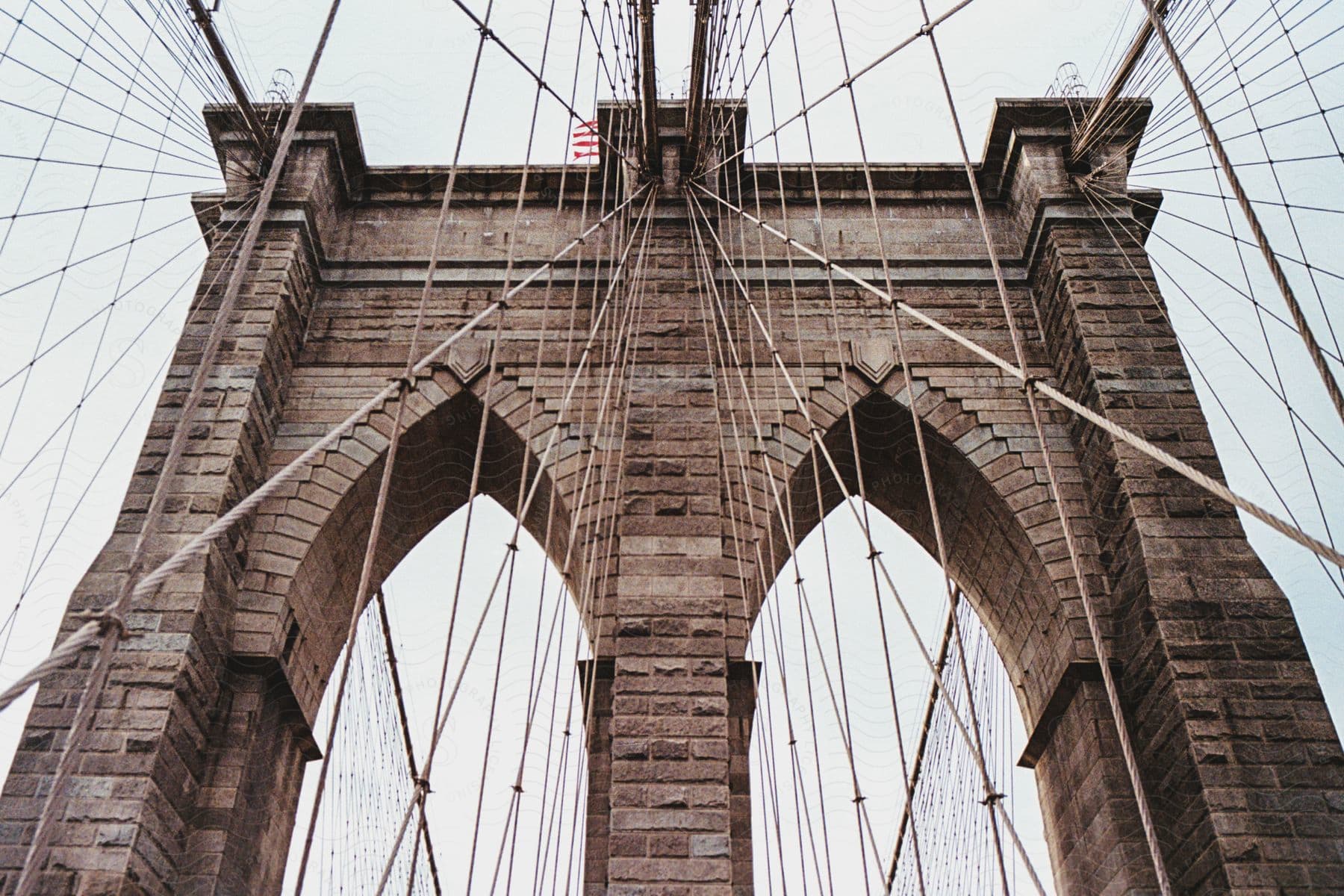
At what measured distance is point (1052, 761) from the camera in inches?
299

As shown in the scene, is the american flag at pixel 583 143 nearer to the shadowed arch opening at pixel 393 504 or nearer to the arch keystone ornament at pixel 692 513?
the arch keystone ornament at pixel 692 513

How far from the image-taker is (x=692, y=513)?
24.7 ft

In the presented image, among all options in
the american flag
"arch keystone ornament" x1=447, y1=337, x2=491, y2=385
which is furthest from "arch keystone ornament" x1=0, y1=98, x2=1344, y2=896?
the american flag

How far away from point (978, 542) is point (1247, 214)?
5.29m

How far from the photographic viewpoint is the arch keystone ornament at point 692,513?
251 inches

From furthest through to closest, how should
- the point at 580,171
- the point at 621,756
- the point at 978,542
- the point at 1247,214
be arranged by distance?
the point at 580,171 → the point at 978,542 → the point at 621,756 → the point at 1247,214

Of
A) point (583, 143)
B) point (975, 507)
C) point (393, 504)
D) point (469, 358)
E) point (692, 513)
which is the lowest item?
point (692, 513)

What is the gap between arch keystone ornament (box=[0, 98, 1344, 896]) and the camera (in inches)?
251

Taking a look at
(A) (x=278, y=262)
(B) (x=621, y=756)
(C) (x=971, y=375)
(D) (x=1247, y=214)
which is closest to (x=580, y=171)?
(A) (x=278, y=262)

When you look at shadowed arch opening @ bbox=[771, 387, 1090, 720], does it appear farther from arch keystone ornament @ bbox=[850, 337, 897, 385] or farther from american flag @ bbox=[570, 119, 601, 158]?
american flag @ bbox=[570, 119, 601, 158]

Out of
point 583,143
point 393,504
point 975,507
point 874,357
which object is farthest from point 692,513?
point 583,143

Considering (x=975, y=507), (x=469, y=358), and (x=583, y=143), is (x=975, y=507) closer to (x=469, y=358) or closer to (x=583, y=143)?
(x=469, y=358)

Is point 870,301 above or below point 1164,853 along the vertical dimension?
above

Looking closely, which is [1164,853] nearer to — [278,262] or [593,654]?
A: [593,654]
